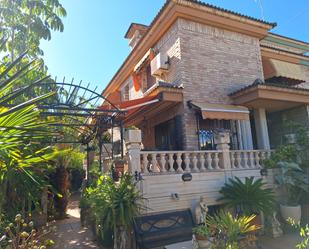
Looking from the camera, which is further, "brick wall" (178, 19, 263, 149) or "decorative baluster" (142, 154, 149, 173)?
"brick wall" (178, 19, 263, 149)

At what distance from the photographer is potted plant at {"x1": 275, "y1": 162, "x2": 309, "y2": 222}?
1016 centimetres

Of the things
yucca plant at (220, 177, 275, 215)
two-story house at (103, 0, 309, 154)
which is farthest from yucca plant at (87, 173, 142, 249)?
two-story house at (103, 0, 309, 154)

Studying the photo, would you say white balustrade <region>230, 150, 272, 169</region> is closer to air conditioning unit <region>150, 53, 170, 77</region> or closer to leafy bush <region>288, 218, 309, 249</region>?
air conditioning unit <region>150, 53, 170, 77</region>

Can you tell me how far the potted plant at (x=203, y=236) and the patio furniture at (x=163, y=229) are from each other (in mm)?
733

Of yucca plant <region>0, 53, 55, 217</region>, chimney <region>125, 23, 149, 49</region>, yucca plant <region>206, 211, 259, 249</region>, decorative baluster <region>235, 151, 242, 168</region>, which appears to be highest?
chimney <region>125, 23, 149, 49</region>

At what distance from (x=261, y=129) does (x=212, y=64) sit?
4.85m

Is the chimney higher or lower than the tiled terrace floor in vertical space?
higher

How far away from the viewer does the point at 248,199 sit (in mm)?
9062

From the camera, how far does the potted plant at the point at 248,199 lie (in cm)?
896

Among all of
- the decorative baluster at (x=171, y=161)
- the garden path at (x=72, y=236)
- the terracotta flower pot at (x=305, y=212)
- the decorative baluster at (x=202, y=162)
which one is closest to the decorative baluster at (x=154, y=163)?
the decorative baluster at (x=171, y=161)

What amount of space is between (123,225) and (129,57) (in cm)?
1344

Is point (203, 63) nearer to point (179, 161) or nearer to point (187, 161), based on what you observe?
point (187, 161)

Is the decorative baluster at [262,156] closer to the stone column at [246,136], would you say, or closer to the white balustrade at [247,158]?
the white balustrade at [247,158]

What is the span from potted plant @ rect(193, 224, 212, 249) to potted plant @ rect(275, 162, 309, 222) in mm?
4838
